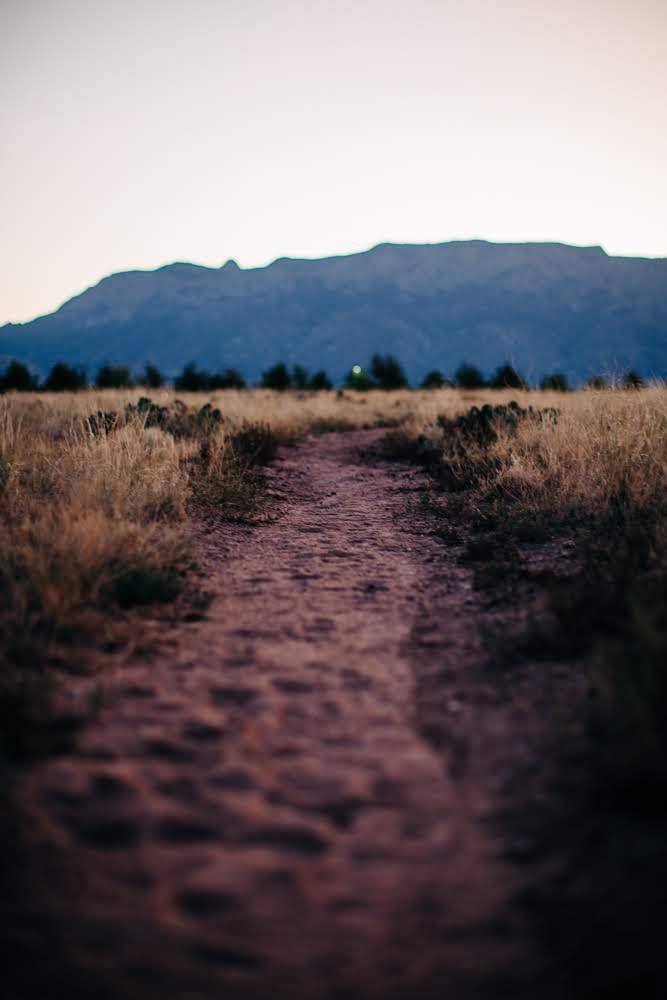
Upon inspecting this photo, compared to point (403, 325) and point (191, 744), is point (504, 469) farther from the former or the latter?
point (403, 325)

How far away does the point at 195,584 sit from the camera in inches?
159

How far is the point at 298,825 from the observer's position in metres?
1.83

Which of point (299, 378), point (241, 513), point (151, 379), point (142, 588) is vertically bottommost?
point (142, 588)

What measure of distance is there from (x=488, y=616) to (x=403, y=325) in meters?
129

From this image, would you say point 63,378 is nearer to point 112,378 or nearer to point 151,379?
point 112,378

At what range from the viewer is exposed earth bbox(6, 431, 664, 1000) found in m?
1.40

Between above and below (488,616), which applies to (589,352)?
above

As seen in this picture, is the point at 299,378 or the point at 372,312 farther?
the point at 372,312

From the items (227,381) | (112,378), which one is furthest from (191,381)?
(112,378)

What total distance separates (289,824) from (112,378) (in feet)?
79.5

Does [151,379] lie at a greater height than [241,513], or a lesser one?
greater

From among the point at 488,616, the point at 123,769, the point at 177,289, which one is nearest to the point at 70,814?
the point at 123,769

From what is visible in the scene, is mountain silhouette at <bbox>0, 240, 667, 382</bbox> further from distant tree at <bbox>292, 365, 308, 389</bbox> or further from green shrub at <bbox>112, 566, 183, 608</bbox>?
green shrub at <bbox>112, 566, 183, 608</bbox>

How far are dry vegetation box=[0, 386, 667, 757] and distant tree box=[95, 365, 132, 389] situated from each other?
13248 millimetres
